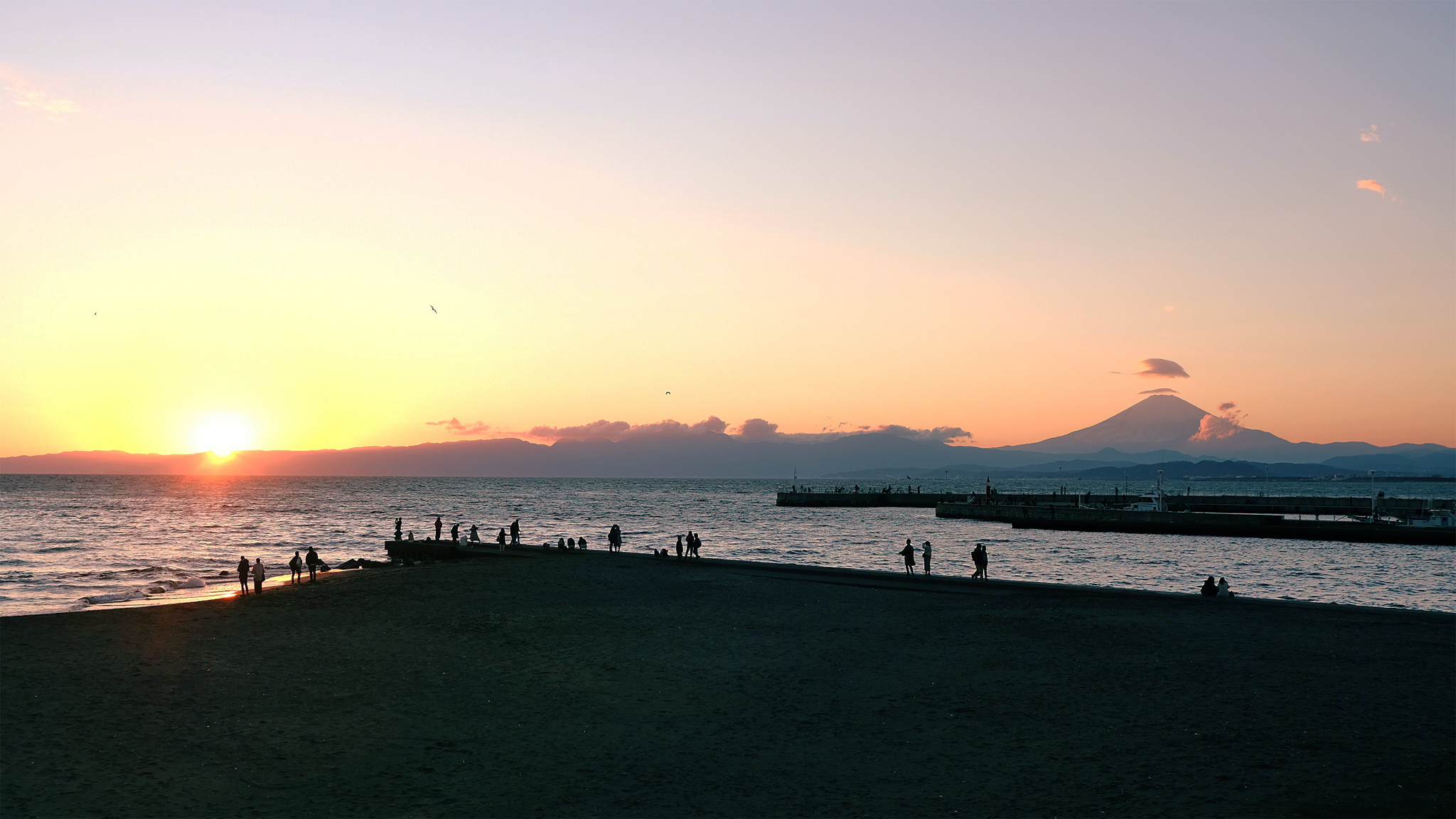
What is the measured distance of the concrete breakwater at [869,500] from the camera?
14475 cm

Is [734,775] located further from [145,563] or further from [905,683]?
[145,563]

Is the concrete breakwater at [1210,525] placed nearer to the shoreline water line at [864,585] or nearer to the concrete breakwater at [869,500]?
the concrete breakwater at [869,500]

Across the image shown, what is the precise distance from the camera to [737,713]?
604 inches

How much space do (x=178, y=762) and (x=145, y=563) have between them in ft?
162

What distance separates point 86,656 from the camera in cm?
2038

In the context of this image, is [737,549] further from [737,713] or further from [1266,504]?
[1266,504]

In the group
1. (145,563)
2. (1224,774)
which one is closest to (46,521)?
(145,563)

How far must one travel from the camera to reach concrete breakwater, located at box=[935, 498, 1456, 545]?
75438 millimetres

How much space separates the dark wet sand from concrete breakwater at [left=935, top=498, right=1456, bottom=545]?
6348 cm

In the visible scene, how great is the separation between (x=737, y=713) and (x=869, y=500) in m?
132

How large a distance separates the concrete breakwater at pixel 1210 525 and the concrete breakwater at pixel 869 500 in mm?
39647

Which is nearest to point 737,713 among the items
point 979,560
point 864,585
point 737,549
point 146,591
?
point 864,585

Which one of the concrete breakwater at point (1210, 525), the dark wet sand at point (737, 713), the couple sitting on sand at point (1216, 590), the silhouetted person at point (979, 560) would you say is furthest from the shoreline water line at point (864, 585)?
the concrete breakwater at point (1210, 525)

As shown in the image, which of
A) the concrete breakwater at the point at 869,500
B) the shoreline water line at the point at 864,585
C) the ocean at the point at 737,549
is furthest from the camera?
the concrete breakwater at the point at 869,500
